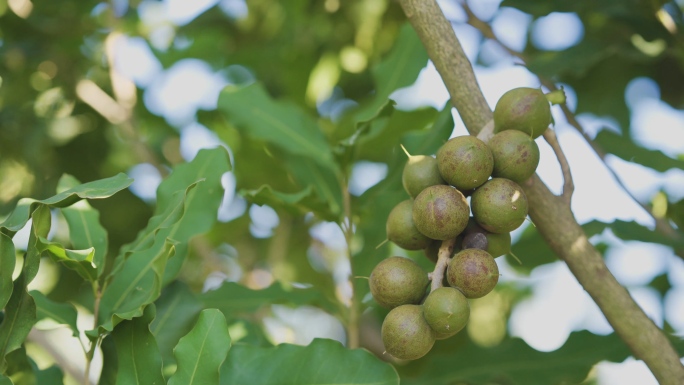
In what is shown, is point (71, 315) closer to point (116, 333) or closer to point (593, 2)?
point (116, 333)

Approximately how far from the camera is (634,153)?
1760 millimetres

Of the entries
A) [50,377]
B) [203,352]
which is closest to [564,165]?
[203,352]

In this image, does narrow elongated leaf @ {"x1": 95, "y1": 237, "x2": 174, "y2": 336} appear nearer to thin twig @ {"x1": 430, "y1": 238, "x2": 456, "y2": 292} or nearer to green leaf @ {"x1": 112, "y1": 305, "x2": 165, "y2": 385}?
green leaf @ {"x1": 112, "y1": 305, "x2": 165, "y2": 385}

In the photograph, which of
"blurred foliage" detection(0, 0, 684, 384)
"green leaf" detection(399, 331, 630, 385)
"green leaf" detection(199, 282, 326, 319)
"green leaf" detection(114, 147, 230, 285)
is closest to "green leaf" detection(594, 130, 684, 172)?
"blurred foliage" detection(0, 0, 684, 384)

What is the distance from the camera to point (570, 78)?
99.2 inches

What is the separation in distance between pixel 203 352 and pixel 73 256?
0.29 m

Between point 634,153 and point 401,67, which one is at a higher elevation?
point 401,67

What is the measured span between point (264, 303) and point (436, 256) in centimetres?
70

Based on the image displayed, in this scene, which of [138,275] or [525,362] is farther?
[525,362]

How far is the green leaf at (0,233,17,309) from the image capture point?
1.17 meters

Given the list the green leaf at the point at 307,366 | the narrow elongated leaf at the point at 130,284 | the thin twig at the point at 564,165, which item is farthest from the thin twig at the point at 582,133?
the narrow elongated leaf at the point at 130,284

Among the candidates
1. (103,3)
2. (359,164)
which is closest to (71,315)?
(359,164)

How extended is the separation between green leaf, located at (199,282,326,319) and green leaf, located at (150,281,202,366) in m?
0.34

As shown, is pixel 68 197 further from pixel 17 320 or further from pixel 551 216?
pixel 551 216
